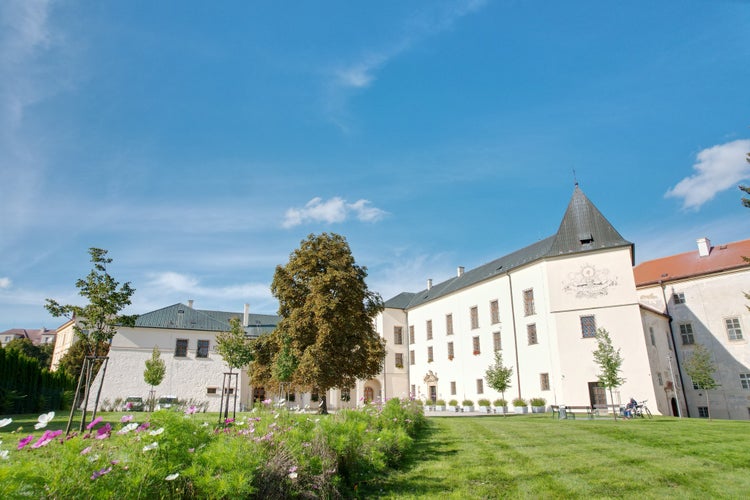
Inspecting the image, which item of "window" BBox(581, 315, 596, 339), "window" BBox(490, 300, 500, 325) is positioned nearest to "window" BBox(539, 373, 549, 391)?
"window" BBox(581, 315, 596, 339)

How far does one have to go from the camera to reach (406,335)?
159 ft

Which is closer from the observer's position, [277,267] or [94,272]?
[94,272]

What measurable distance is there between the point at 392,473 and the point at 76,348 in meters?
50.1

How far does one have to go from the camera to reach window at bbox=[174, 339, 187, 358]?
38.7 metres

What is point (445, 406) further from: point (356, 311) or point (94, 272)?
point (94, 272)

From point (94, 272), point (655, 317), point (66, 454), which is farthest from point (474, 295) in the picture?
point (66, 454)

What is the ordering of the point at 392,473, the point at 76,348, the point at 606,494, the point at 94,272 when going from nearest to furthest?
the point at 606,494 < the point at 392,473 < the point at 94,272 < the point at 76,348

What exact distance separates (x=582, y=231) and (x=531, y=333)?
27.3 ft

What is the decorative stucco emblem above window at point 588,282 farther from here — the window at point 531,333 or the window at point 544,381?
the window at point 544,381

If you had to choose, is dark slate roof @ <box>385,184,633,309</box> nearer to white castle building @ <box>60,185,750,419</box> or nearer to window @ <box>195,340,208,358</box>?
white castle building @ <box>60,185,750,419</box>

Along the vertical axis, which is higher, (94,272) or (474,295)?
(474,295)

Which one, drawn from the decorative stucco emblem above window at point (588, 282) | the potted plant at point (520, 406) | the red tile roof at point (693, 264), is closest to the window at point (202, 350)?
the potted plant at point (520, 406)

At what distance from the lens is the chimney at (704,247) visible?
36781mm

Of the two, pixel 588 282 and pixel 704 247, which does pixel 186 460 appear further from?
pixel 704 247
